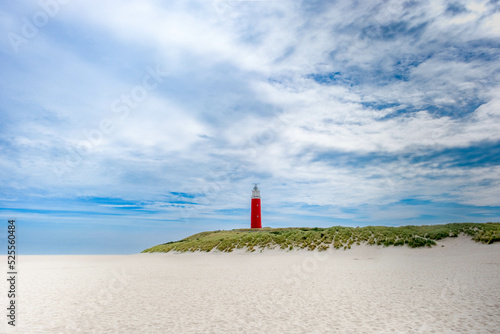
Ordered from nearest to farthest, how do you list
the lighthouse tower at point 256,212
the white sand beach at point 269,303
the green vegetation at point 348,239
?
the white sand beach at point 269,303 < the green vegetation at point 348,239 < the lighthouse tower at point 256,212

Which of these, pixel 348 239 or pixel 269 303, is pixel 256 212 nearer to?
pixel 348 239

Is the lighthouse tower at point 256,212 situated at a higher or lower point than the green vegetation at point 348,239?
higher

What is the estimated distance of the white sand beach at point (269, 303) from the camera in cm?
709

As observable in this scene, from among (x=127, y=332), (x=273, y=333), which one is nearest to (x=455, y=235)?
(x=273, y=333)

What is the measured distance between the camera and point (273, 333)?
6645 mm

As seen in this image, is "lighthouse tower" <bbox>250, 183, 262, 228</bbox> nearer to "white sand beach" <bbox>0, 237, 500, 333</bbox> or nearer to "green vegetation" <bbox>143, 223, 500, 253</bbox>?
"green vegetation" <bbox>143, 223, 500, 253</bbox>

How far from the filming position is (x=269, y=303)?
30.2ft

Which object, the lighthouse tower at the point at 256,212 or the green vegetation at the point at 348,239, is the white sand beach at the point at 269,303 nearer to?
the green vegetation at the point at 348,239

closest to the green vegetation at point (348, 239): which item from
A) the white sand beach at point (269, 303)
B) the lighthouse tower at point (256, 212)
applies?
the white sand beach at point (269, 303)

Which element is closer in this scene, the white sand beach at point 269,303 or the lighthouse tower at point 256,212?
the white sand beach at point 269,303

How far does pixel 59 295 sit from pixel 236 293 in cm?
559

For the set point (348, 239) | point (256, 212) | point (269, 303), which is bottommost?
point (269, 303)

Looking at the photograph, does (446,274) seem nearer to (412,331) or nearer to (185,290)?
(412,331)

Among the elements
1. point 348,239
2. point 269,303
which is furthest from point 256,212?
point 269,303
